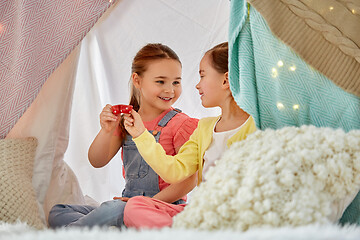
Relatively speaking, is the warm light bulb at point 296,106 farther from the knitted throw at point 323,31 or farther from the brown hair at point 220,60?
the brown hair at point 220,60

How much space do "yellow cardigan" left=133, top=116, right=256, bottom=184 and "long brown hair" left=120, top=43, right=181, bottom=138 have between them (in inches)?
18.4

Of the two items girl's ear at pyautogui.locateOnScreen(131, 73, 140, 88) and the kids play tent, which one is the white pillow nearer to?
the kids play tent

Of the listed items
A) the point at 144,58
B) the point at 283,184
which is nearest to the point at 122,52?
the point at 144,58

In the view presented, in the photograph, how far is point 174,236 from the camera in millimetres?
778

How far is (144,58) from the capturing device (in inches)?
78.1

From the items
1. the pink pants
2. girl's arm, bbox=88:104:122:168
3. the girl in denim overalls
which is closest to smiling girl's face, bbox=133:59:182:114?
the girl in denim overalls

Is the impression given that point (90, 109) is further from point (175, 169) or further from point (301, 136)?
point (301, 136)

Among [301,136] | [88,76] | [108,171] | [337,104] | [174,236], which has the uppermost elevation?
[337,104]

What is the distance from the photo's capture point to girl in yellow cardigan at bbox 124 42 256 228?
1.34 m

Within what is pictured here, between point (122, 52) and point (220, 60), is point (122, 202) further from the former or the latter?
point (122, 52)

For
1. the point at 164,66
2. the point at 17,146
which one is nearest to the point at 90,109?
the point at 164,66

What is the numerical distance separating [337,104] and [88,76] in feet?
4.54

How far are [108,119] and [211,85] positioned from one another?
462mm

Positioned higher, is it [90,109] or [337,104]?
[337,104]
